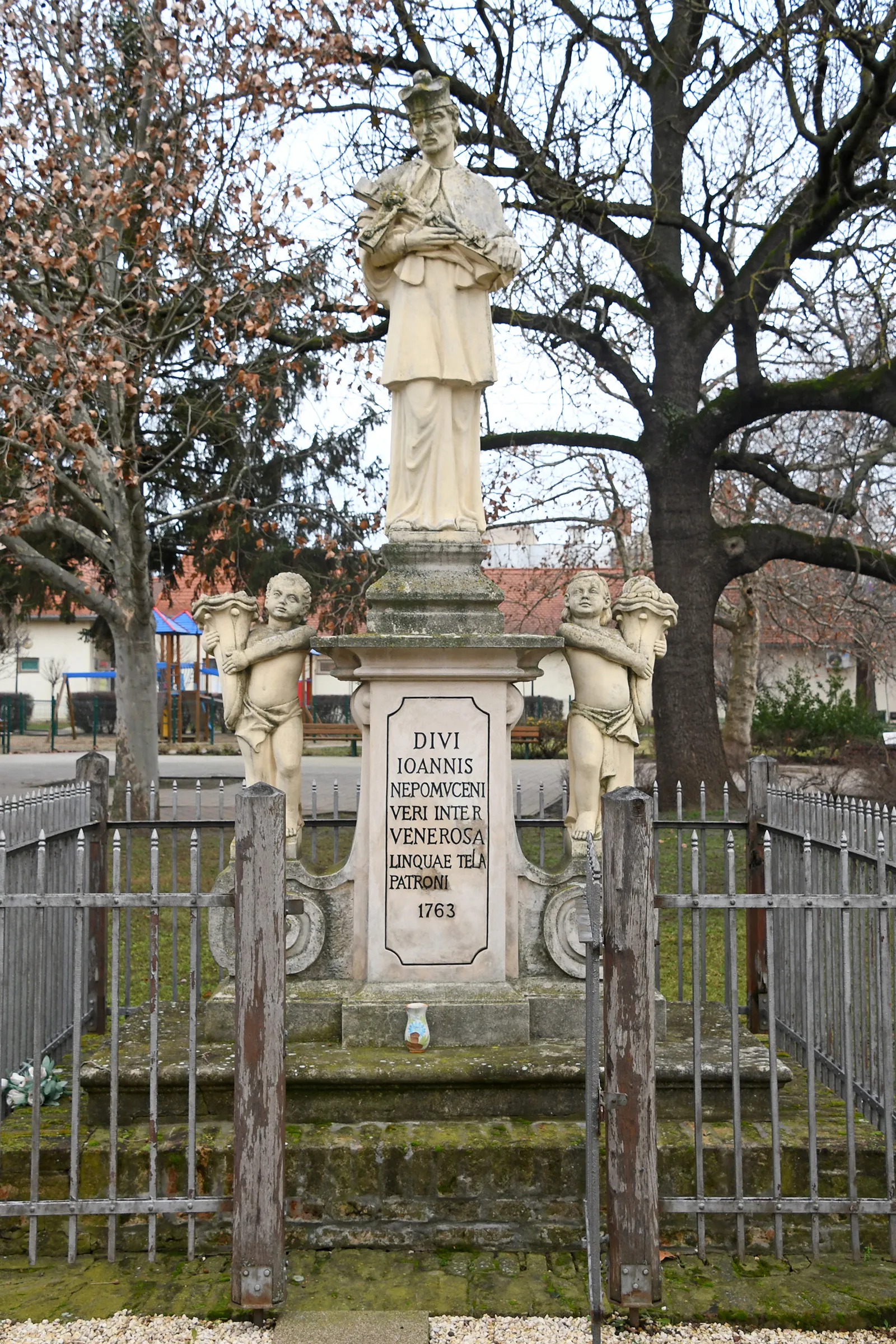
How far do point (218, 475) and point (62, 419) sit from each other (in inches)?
171

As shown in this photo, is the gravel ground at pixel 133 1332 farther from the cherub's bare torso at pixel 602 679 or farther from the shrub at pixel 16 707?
the shrub at pixel 16 707

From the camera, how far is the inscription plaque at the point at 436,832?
536 cm

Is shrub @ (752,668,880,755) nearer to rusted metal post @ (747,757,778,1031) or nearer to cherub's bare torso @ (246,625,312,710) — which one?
rusted metal post @ (747,757,778,1031)

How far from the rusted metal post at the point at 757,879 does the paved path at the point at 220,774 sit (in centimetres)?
727

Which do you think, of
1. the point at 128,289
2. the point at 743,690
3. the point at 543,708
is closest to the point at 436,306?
the point at 128,289

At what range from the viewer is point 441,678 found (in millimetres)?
5383

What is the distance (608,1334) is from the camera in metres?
3.79

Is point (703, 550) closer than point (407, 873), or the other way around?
point (407, 873)

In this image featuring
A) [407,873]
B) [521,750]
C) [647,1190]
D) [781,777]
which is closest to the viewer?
[647,1190]

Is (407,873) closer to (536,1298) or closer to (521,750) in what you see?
(536,1298)

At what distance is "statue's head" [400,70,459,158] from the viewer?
5.68 meters

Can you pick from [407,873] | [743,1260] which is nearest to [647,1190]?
[743,1260]

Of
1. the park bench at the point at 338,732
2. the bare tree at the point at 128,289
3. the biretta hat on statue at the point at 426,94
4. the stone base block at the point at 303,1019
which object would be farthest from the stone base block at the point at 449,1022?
the park bench at the point at 338,732

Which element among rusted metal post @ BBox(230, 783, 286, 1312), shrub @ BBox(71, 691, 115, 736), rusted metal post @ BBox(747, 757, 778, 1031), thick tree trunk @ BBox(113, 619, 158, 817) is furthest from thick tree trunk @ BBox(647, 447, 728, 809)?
shrub @ BBox(71, 691, 115, 736)
